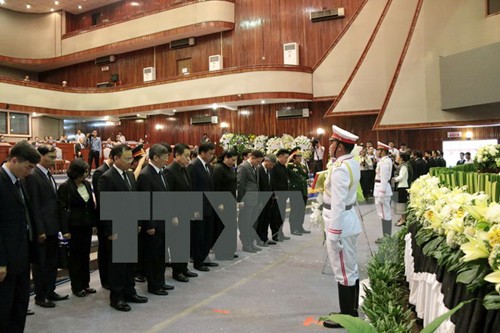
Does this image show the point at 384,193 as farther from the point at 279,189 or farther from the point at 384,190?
the point at 279,189

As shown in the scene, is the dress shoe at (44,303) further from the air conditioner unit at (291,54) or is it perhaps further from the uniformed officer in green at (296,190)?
the air conditioner unit at (291,54)

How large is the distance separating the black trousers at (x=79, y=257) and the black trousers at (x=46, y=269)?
0.70 ft

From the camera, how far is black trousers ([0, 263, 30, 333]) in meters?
2.86

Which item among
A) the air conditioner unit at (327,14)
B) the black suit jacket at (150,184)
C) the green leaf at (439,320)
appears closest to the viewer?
the green leaf at (439,320)

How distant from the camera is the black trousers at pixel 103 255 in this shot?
4.56 m

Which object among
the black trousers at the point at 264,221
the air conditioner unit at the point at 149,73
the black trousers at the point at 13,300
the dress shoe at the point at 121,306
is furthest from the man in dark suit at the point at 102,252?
the air conditioner unit at the point at 149,73

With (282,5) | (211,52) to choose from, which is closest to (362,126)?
(282,5)

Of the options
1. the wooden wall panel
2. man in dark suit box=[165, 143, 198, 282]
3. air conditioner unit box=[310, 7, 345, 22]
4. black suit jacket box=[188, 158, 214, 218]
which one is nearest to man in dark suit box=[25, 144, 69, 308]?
man in dark suit box=[165, 143, 198, 282]

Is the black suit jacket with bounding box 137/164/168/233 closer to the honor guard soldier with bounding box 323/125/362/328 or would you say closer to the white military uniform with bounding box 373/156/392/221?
the honor guard soldier with bounding box 323/125/362/328

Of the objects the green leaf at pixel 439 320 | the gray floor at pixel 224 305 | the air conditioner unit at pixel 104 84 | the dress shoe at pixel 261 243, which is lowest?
the gray floor at pixel 224 305

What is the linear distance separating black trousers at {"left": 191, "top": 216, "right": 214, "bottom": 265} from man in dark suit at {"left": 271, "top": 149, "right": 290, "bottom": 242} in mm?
1756

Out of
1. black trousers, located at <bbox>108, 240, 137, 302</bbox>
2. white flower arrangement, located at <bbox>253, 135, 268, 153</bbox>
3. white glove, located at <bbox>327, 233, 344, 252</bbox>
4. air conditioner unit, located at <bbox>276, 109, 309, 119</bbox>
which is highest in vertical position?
air conditioner unit, located at <bbox>276, 109, 309, 119</bbox>

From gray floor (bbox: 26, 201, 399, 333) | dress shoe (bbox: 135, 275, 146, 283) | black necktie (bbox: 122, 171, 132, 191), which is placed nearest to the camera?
gray floor (bbox: 26, 201, 399, 333)

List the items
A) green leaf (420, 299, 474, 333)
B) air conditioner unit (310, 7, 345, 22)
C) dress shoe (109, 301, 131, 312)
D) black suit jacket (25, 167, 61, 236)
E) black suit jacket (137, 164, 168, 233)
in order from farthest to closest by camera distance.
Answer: air conditioner unit (310, 7, 345, 22) < black suit jacket (137, 164, 168, 233) < dress shoe (109, 301, 131, 312) < black suit jacket (25, 167, 61, 236) < green leaf (420, 299, 474, 333)
